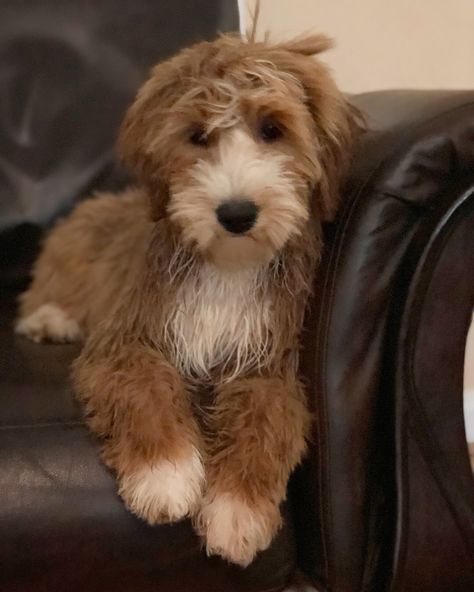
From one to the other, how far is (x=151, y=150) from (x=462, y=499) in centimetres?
66

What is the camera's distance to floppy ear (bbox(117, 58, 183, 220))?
117cm

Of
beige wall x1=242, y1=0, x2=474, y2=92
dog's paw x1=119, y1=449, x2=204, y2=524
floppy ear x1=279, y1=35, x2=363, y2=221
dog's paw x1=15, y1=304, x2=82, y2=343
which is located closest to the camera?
dog's paw x1=119, y1=449, x2=204, y2=524

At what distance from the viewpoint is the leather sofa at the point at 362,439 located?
3.37ft

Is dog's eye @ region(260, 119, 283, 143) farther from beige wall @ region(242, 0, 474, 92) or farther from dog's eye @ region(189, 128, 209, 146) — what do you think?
beige wall @ region(242, 0, 474, 92)

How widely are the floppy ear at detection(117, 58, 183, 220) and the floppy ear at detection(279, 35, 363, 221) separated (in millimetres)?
178

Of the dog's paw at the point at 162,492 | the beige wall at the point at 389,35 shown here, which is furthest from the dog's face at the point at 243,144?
the beige wall at the point at 389,35

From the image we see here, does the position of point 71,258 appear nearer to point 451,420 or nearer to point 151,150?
point 151,150

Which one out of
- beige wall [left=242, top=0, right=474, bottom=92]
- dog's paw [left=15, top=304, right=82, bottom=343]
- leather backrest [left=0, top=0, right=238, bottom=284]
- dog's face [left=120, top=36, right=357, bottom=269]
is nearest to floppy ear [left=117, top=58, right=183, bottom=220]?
dog's face [left=120, top=36, right=357, bottom=269]

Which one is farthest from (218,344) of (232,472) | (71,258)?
(71,258)

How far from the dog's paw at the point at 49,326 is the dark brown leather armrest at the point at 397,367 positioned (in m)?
0.53

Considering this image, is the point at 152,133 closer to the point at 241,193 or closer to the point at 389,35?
the point at 241,193

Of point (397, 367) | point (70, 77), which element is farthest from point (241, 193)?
point (70, 77)

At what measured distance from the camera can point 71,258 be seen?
63.2 inches

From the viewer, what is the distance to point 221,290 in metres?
1.24
